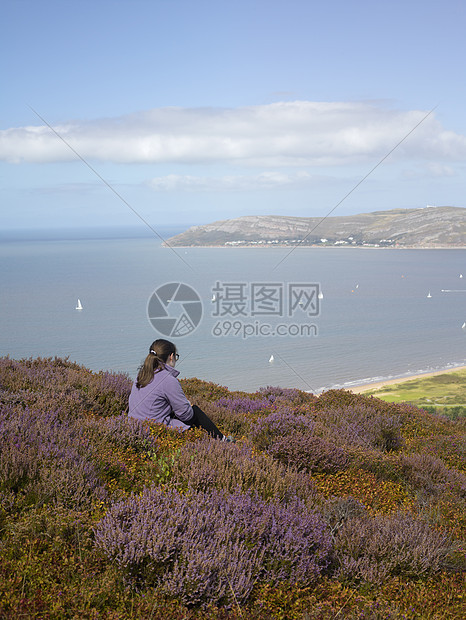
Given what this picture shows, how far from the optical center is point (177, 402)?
5496 mm

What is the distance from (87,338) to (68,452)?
5683 centimetres

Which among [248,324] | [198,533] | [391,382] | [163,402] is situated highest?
[163,402]

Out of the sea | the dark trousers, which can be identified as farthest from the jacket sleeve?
the sea

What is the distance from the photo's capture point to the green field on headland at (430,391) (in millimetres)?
30312

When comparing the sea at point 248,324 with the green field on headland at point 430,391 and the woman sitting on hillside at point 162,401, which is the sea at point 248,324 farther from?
the woman sitting on hillside at point 162,401

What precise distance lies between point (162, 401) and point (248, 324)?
209 ft

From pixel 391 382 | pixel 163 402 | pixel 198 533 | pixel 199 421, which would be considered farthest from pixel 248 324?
pixel 198 533

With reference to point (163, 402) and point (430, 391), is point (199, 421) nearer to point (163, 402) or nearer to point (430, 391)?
point (163, 402)

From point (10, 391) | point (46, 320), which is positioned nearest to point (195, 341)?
point (46, 320)

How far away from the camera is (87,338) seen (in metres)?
58.0

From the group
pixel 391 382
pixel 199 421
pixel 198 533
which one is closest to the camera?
pixel 198 533

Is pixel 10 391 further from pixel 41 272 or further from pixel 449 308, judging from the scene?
pixel 41 272

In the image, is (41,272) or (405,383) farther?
(41,272)

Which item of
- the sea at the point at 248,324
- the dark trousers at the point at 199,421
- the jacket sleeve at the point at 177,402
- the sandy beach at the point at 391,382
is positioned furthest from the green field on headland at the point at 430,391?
the jacket sleeve at the point at 177,402
